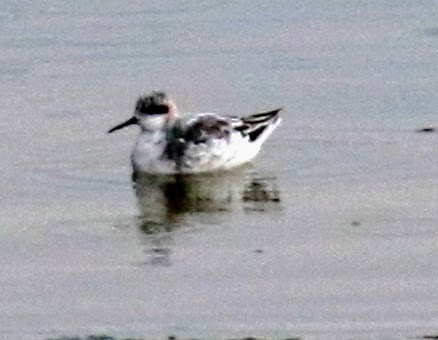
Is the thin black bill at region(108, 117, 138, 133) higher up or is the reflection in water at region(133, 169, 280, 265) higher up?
the thin black bill at region(108, 117, 138, 133)

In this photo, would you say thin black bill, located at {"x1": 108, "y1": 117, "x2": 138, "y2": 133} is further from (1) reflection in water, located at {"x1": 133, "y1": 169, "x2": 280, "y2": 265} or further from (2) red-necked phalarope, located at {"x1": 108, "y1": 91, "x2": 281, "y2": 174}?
(1) reflection in water, located at {"x1": 133, "y1": 169, "x2": 280, "y2": 265}

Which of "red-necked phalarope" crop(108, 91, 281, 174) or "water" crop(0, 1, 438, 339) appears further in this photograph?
"red-necked phalarope" crop(108, 91, 281, 174)

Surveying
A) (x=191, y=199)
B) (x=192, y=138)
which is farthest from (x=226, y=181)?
(x=192, y=138)

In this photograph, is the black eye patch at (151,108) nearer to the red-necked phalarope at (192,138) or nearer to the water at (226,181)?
the red-necked phalarope at (192,138)

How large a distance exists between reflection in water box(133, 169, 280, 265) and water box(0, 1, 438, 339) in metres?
0.03

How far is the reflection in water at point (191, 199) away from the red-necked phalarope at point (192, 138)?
0.35 ft

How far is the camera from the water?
10086 millimetres

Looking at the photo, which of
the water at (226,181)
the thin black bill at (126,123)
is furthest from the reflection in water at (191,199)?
the thin black bill at (126,123)

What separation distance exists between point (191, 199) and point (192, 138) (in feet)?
4.15

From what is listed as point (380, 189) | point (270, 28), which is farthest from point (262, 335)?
point (270, 28)

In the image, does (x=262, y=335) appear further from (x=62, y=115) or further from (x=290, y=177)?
(x=62, y=115)

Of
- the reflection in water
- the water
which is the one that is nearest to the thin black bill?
the water

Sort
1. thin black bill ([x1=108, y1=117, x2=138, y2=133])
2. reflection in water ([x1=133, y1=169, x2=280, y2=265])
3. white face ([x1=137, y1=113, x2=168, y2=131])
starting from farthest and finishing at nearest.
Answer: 1. white face ([x1=137, y1=113, x2=168, y2=131])
2. thin black bill ([x1=108, y1=117, x2=138, y2=133])
3. reflection in water ([x1=133, y1=169, x2=280, y2=265])

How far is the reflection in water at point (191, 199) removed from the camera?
12109mm
